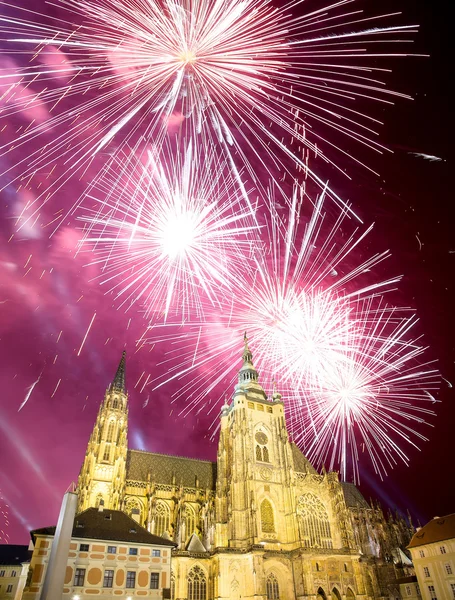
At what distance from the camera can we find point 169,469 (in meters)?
60.5

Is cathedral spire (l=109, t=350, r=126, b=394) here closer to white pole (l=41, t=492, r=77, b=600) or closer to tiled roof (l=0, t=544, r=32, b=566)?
tiled roof (l=0, t=544, r=32, b=566)

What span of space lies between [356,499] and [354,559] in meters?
23.1

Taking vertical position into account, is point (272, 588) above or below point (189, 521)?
below

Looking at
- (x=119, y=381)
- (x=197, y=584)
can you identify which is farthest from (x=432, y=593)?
(x=119, y=381)

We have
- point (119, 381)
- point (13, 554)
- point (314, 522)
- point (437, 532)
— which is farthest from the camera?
point (119, 381)

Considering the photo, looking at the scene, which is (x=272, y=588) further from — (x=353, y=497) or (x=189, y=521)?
(x=353, y=497)

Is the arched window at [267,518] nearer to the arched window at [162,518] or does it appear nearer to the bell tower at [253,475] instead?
the bell tower at [253,475]

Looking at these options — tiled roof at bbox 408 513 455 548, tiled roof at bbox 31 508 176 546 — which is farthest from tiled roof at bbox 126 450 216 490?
tiled roof at bbox 408 513 455 548

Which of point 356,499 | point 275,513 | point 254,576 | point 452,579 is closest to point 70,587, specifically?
point 254,576

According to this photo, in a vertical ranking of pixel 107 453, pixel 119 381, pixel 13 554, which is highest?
pixel 119 381

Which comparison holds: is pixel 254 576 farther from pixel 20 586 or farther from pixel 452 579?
pixel 20 586

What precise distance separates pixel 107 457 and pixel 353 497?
144 feet

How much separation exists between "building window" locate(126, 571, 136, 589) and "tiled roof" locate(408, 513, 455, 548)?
33.1m

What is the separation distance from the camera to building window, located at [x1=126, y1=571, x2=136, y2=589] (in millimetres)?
30312
